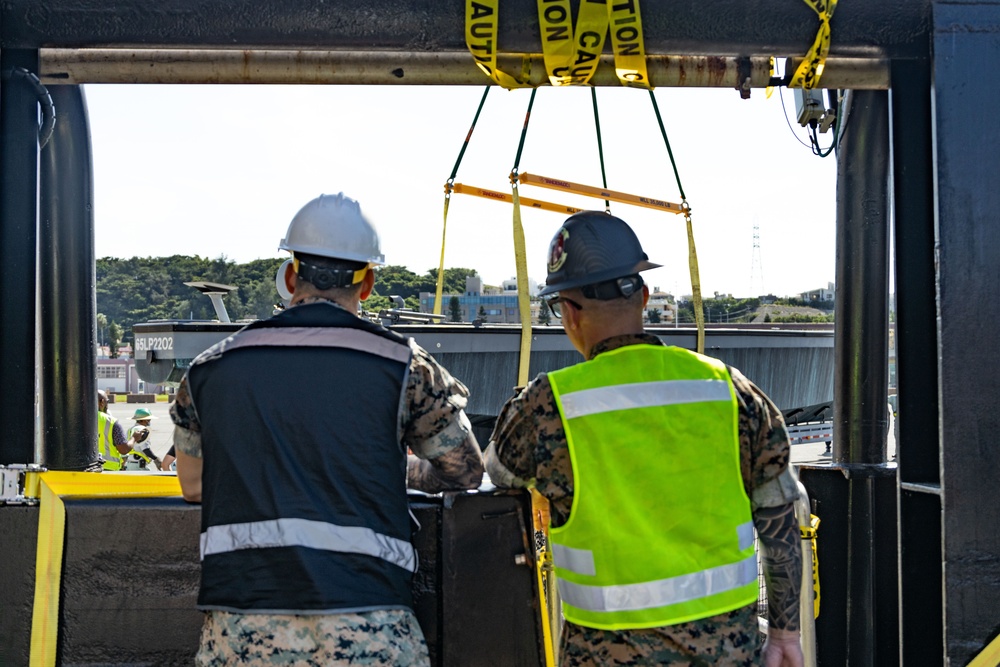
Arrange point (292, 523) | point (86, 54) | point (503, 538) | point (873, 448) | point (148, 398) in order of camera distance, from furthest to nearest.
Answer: point (148, 398) < point (873, 448) < point (86, 54) < point (503, 538) < point (292, 523)

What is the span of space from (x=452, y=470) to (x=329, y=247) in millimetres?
711

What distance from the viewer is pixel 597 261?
249cm

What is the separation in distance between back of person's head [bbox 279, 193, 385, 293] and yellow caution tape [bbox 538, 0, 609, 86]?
1.09 metres

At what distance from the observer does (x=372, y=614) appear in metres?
2.27

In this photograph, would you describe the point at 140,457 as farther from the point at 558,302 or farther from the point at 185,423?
the point at 558,302

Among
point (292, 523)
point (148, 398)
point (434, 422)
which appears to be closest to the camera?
point (292, 523)

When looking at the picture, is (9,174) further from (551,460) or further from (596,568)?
(596,568)

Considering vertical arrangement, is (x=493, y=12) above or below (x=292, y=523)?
above

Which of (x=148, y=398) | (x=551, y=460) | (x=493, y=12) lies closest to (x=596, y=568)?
(x=551, y=460)

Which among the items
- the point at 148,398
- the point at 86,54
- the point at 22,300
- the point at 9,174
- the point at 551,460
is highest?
the point at 86,54

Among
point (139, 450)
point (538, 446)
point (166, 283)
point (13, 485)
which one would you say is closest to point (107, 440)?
point (139, 450)

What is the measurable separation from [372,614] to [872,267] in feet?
9.79

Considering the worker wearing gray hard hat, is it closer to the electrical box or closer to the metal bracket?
the metal bracket

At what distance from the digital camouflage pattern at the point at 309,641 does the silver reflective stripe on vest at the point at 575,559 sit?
1.54 ft
